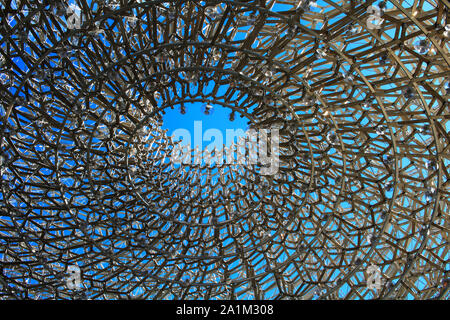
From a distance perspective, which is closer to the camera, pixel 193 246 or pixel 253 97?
pixel 253 97

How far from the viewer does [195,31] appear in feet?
54.2

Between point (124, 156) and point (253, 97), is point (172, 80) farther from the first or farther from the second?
point (124, 156)

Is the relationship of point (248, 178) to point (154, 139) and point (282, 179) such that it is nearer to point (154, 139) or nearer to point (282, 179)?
point (282, 179)

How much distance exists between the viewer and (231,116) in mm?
19219

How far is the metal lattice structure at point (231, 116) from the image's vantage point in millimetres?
14781

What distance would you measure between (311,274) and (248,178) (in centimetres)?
643

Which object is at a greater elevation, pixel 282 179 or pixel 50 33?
pixel 50 33

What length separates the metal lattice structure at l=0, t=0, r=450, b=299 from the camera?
14.8 m
